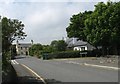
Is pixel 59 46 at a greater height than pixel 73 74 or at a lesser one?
greater

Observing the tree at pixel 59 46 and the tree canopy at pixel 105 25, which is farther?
the tree at pixel 59 46

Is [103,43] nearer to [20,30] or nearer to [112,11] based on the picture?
[112,11]

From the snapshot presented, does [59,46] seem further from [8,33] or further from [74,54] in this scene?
[8,33]

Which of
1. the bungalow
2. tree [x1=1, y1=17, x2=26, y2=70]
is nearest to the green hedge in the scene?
the bungalow

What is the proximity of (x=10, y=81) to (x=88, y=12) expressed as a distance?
61.4 metres

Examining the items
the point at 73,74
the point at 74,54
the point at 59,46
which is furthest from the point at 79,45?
the point at 73,74

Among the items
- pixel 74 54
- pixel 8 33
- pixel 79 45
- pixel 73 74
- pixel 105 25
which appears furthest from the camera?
pixel 79 45

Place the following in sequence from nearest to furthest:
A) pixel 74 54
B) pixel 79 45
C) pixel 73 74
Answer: pixel 73 74, pixel 74 54, pixel 79 45

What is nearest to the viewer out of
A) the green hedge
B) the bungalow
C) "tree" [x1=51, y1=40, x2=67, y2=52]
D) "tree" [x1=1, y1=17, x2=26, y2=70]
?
"tree" [x1=1, y1=17, x2=26, y2=70]

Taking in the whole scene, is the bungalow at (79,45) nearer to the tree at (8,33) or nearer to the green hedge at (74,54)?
the green hedge at (74,54)

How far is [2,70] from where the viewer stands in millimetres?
13648

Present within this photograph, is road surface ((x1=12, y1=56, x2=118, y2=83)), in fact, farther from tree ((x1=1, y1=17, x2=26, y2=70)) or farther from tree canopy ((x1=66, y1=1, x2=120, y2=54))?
tree canopy ((x1=66, y1=1, x2=120, y2=54))

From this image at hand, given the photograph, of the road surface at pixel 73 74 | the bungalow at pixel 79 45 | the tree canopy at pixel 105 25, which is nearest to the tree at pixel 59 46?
the bungalow at pixel 79 45

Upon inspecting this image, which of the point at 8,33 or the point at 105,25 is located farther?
the point at 105,25
